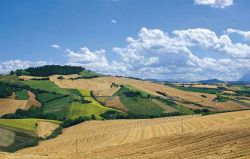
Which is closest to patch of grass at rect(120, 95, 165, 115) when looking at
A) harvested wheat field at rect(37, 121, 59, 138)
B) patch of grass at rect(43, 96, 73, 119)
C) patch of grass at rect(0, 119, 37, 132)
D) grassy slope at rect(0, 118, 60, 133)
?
patch of grass at rect(43, 96, 73, 119)

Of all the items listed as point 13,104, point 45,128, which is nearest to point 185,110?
point 45,128

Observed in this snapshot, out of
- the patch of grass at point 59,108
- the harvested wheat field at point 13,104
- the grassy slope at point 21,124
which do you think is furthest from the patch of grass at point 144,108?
the grassy slope at point 21,124

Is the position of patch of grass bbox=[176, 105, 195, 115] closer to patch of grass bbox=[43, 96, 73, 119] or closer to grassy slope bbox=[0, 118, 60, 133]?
patch of grass bbox=[43, 96, 73, 119]

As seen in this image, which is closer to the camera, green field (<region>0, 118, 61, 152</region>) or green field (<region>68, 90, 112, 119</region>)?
green field (<region>0, 118, 61, 152</region>)

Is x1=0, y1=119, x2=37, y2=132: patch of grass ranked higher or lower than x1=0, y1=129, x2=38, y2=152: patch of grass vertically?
higher

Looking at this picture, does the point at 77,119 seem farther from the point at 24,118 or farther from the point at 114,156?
→ the point at 114,156

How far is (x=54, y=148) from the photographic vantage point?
109 metres

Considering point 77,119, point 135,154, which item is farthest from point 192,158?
point 77,119

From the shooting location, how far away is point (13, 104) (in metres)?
189

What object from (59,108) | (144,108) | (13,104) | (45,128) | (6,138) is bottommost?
(6,138)

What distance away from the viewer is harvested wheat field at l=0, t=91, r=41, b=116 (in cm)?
18125

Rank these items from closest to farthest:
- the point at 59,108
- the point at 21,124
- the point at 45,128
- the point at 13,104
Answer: the point at 21,124 → the point at 45,128 → the point at 59,108 → the point at 13,104

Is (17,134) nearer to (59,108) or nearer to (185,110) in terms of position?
(59,108)

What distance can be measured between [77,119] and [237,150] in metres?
125
